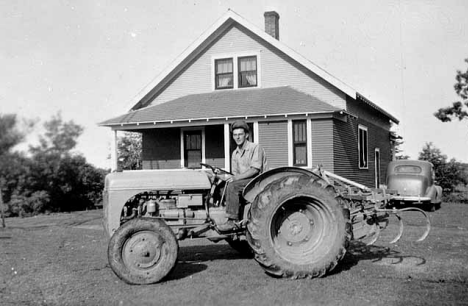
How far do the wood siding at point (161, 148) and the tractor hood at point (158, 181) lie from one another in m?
14.2

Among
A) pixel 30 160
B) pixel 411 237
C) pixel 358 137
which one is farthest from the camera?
pixel 358 137

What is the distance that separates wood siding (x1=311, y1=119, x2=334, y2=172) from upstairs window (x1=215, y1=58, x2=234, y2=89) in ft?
14.8

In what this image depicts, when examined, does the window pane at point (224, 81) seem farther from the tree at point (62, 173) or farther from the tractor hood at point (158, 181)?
the tractor hood at point (158, 181)

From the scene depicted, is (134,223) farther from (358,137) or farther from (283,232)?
(358,137)

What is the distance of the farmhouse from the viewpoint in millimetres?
17844

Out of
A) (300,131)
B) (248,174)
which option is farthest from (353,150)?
(248,174)

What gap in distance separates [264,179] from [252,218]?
1.94 ft

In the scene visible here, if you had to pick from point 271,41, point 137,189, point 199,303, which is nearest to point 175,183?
point 137,189

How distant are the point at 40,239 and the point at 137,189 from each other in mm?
5393

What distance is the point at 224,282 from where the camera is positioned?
5.72 metres

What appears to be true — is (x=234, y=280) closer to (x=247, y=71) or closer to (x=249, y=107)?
(x=249, y=107)

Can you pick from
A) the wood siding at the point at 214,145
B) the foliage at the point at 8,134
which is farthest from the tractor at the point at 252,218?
the wood siding at the point at 214,145

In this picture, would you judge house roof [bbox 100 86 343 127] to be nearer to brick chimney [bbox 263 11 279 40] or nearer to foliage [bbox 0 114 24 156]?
brick chimney [bbox 263 11 279 40]

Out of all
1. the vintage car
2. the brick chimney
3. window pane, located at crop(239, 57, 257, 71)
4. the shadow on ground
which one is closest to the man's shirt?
the shadow on ground
